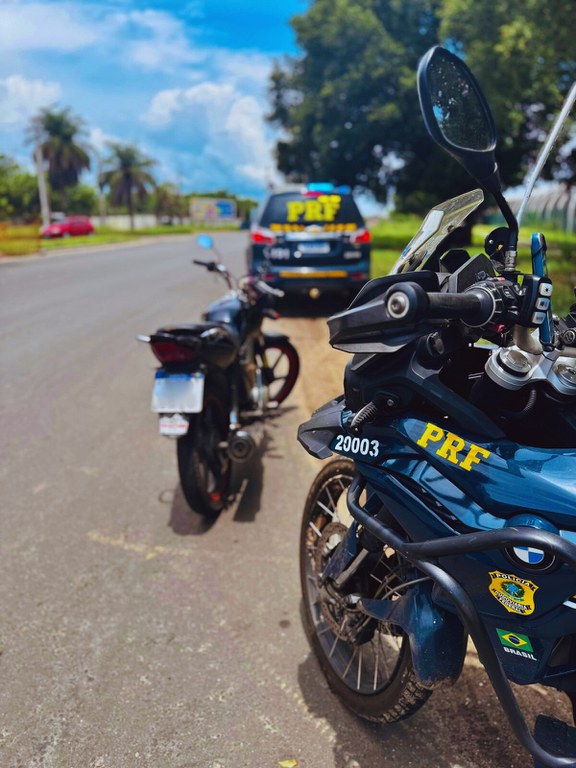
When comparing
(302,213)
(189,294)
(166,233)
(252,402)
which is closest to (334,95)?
(189,294)

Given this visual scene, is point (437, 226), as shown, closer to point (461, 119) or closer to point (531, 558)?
point (461, 119)

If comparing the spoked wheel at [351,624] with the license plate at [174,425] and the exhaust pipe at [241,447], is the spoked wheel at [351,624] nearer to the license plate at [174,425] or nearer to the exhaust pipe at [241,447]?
the license plate at [174,425]

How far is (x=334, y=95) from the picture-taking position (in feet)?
77.9

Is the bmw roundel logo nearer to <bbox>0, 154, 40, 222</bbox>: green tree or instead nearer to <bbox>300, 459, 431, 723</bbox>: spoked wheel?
<bbox>300, 459, 431, 723</bbox>: spoked wheel

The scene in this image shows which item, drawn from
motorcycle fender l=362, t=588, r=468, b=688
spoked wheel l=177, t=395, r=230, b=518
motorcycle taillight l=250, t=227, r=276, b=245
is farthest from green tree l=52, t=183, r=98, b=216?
motorcycle fender l=362, t=588, r=468, b=688

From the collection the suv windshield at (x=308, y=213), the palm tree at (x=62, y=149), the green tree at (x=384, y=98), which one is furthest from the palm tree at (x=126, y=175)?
the suv windshield at (x=308, y=213)

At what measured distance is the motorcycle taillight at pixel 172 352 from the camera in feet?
11.4

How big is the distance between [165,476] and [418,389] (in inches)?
114

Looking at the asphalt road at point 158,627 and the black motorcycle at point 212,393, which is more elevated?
the black motorcycle at point 212,393

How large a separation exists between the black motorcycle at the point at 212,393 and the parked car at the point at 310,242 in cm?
502

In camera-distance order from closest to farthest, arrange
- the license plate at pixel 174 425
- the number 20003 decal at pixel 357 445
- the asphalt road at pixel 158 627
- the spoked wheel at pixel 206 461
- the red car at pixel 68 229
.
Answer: the number 20003 decal at pixel 357 445
the asphalt road at pixel 158 627
the license plate at pixel 174 425
the spoked wheel at pixel 206 461
the red car at pixel 68 229

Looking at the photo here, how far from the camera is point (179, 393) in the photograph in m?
3.42

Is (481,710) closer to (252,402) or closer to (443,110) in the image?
(443,110)

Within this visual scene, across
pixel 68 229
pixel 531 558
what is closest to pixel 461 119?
pixel 531 558
